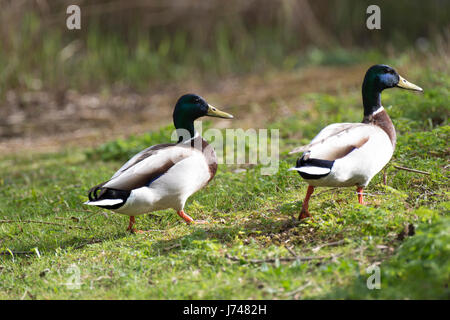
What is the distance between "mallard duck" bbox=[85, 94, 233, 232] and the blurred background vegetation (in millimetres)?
6764

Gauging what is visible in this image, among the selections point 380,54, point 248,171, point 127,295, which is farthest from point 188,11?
point 127,295

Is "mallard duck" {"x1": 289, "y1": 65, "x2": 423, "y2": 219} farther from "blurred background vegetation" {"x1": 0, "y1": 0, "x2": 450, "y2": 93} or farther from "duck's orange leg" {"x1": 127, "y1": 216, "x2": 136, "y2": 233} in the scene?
"blurred background vegetation" {"x1": 0, "y1": 0, "x2": 450, "y2": 93}

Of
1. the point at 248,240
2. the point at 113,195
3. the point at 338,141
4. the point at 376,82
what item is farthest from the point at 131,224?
the point at 376,82

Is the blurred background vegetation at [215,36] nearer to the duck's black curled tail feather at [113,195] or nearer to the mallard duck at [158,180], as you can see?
the mallard duck at [158,180]

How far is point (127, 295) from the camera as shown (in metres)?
3.72

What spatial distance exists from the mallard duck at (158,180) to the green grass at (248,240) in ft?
0.98

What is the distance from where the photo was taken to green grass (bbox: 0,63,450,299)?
3.51 metres

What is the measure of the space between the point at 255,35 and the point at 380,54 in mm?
3031

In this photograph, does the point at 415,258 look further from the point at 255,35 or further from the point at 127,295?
the point at 255,35

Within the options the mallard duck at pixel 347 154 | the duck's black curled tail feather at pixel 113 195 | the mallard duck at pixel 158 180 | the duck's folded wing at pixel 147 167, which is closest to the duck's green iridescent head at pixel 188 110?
the mallard duck at pixel 158 180

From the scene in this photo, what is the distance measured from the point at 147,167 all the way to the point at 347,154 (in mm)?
1522

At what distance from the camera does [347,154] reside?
4234mm

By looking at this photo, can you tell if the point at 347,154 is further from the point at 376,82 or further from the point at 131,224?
the point at 131,224

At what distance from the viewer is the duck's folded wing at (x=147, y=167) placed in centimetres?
436
